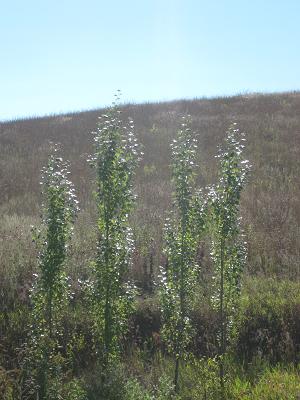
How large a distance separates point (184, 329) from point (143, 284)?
8.98 ft

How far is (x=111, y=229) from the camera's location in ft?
22.0

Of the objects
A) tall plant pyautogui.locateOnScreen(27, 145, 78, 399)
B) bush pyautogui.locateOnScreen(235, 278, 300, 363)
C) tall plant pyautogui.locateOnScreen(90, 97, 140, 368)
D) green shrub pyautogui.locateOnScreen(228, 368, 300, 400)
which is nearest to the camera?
green shrub pyautogui.locateOnScreen(228, 368, 300, 400)

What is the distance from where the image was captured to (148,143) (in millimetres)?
21438

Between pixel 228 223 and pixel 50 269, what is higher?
pixel 228 223

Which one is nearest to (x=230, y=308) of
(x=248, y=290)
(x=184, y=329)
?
(x=184, y=329)

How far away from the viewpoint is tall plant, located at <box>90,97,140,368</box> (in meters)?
6.62

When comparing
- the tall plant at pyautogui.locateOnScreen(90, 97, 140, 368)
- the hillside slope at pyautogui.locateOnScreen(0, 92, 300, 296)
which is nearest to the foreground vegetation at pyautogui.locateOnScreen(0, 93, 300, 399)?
the tall plant at pyautogui.locateOnScreen(90, 97, 140, 368)

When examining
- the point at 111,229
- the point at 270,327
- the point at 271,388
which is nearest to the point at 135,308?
the point at 111,229

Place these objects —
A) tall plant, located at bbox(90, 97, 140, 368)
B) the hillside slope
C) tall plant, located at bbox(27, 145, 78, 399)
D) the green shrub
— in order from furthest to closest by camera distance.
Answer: the hillside slope, tall plant, located at bbox(90, 97, 140, 368), tall plant, located at bbox(27, 145, 78, 399), the green shrub

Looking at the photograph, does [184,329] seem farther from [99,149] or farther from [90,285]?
[99,149]

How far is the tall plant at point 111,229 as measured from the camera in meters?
6.62

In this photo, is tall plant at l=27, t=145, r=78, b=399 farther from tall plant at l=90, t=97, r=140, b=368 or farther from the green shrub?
the green shrub

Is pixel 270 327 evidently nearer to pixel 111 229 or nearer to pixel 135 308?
pixel 135 308

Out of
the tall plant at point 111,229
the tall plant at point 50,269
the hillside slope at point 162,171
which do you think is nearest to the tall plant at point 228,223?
the tall plant at point 111,229
